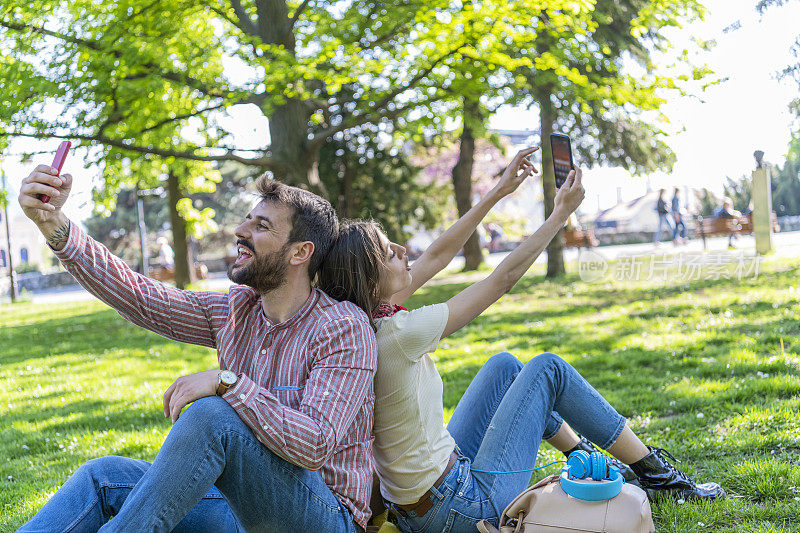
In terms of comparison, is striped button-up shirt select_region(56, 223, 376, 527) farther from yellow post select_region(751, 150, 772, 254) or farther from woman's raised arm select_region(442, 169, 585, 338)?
yellow post select_region(751, 150, 772, 254)

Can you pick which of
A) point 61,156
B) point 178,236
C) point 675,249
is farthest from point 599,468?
point 675,249

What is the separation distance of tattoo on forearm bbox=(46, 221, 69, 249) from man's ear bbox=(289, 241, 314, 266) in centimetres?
81

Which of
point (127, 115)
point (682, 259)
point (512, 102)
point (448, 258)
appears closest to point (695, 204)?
point (682, 259)

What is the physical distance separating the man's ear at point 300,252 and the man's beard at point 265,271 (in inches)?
1.3

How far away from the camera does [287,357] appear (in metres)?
2.64

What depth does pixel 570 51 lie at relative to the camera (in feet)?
33.5

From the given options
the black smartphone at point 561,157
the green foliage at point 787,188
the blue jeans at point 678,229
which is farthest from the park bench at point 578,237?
the green foliage at point 787,188

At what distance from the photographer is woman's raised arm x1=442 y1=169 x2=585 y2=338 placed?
281 cm

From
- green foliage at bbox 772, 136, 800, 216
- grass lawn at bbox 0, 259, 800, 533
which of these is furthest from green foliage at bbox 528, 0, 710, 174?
green foliage at bbox 772, 136, 800, 216

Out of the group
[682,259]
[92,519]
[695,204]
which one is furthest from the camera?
[695,204]

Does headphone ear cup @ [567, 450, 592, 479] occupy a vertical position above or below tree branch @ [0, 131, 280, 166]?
below

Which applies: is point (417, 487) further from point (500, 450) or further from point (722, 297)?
point (722, 297)

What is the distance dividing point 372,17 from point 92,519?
9680mm

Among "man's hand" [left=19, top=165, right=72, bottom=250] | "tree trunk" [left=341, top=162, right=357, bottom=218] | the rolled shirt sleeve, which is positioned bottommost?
the rolled shirt sleeve
